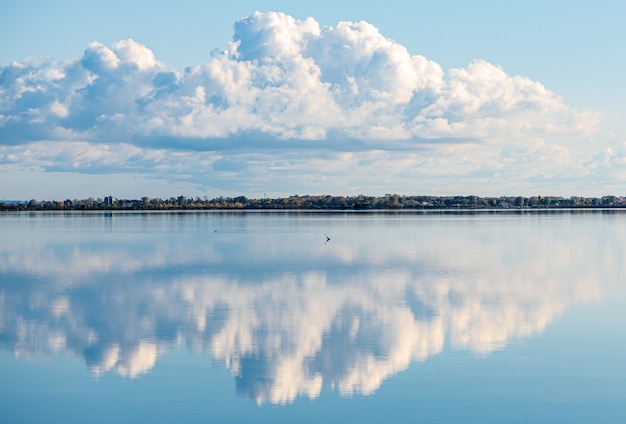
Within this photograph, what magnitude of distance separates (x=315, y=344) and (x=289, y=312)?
141 inches

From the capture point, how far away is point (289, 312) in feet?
55.3

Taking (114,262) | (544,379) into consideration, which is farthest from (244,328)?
(114,262)

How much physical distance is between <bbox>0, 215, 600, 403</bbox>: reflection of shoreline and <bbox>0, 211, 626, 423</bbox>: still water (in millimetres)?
58

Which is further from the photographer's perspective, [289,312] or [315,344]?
[289,312]

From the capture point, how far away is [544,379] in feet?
35.7

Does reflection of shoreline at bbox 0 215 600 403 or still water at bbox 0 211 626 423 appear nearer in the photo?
still water at bbox 0 211 626 423

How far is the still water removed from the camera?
9797 millimetres

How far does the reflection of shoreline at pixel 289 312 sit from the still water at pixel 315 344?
0.06 meters

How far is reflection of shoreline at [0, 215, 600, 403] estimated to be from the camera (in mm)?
12086

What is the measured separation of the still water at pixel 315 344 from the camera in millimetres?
9797

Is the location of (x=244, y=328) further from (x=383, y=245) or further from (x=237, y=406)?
(x=383, y=245)

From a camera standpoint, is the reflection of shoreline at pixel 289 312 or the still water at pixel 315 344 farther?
the reflection of shoreline at pixel 289 312

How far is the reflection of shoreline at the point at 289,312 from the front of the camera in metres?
12.1

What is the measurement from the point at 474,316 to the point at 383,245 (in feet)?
77.3
